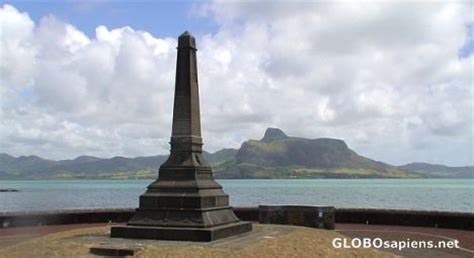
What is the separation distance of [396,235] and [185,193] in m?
7.91

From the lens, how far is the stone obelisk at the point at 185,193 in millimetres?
14406

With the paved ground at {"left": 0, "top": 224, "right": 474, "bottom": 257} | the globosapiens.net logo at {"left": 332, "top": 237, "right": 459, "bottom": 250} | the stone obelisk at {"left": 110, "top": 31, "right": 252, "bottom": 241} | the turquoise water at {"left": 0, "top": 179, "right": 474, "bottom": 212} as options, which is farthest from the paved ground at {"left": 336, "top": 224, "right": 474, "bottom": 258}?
the turquoise water at {"left": 0, "top": 179, "right": 474, "bottom": 212}

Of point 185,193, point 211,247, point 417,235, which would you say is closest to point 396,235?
point 417,235

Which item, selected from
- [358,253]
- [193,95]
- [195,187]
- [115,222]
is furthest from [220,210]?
[115,222]

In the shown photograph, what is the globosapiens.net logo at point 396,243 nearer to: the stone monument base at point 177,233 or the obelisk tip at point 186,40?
the stone monument base at point 177,233

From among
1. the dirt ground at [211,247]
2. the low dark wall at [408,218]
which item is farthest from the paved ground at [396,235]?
the low dark wall at [408,218]

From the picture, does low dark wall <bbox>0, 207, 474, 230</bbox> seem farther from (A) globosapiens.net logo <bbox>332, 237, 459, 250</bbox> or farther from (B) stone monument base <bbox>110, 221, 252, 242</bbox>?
(B) stone monument base <bbox>110, 221, 252, 242</bbox>

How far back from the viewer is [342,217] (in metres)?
24.0

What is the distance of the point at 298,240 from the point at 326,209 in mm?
6068

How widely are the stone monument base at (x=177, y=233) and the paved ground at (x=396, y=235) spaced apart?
21.9 inches

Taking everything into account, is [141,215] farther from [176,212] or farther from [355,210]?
[355,210]

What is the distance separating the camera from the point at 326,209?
767 inches

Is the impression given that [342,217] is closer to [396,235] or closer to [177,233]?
[396,235]

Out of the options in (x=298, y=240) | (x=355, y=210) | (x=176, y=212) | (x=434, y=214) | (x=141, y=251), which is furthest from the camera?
(x=355, y=210)
